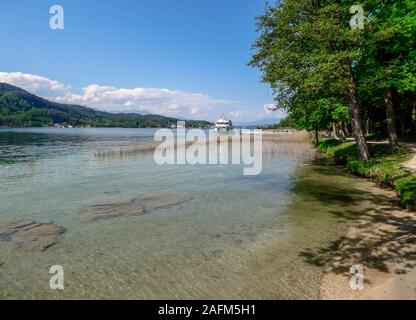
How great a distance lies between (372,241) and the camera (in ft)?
37.4

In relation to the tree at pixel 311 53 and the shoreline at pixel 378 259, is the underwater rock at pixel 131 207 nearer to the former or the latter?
the shoreline at pixel 378 259

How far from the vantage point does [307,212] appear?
51.8 feet

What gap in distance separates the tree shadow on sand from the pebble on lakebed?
9625 mm

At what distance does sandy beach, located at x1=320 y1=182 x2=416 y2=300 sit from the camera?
801 centimetres

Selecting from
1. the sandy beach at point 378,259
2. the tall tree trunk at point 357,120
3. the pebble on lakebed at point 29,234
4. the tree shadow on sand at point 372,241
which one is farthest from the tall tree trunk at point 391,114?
the pebble on lakebed at point 29,234

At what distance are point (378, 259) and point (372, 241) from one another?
169 centimetres

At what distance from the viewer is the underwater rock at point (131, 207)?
15.5 meters

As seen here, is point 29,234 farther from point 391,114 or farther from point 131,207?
point 391,114

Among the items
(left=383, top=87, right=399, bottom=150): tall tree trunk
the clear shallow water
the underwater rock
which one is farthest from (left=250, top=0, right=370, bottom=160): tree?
the underwater rock

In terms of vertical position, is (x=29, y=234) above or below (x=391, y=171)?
below

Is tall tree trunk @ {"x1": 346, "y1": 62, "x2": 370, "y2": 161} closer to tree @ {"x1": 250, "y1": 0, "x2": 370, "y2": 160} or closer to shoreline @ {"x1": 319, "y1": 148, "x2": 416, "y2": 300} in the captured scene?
tree @ {"x1": 250, "y1": 0, "x2": 370, "y2": 160}

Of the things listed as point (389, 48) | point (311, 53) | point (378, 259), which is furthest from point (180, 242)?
point (389, 48)
